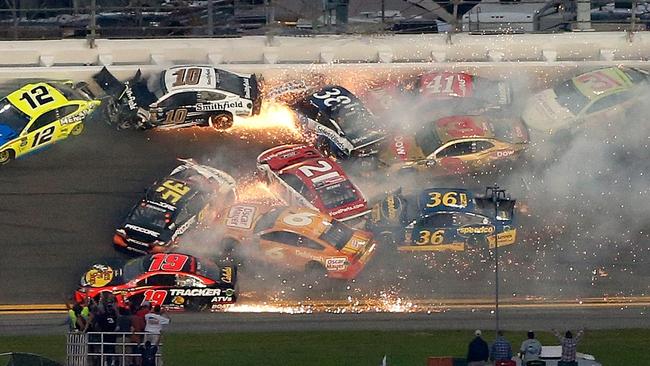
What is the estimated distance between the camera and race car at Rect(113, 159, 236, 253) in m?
30.6

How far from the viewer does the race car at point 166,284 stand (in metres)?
28.8

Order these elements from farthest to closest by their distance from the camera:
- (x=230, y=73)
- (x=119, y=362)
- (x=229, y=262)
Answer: (x=230, y=73) < (x=229, y=262) < (x=119, y=362)

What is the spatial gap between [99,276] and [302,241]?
11.2ft

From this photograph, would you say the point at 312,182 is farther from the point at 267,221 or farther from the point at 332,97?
the point at 332,97

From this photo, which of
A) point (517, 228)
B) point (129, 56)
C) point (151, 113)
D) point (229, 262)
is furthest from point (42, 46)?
point (517, 228)

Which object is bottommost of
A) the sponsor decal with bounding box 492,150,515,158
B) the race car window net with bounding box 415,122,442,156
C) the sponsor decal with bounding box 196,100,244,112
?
the sponsor decal with bounding box 492,150,515,158

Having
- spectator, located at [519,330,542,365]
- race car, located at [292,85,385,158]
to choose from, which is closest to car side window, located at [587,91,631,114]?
race car, located at [292,85,385,158]

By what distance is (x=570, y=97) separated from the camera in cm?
3469

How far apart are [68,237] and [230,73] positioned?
5576 mm

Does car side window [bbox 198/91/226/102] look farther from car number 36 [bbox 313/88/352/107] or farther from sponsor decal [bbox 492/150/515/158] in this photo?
sponsor decal [bbox 492/150/515/158]

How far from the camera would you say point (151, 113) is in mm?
34406

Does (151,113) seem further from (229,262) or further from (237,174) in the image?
(229,262)

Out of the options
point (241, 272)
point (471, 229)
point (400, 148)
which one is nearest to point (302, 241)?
point (241, 272)

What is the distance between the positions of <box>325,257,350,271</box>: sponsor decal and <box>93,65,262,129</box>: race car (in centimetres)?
556
